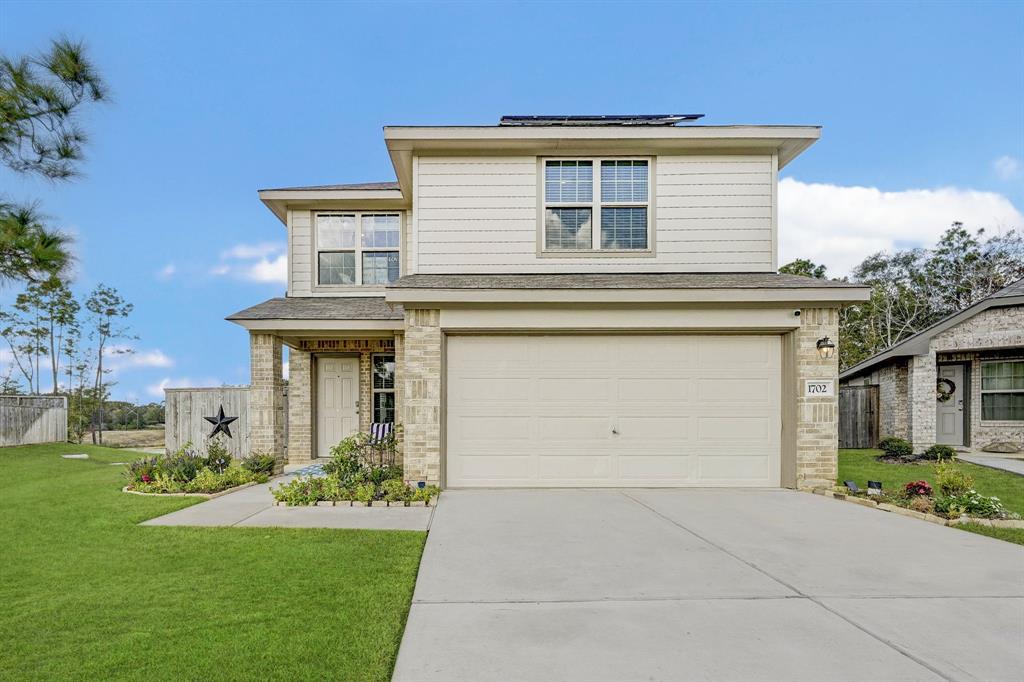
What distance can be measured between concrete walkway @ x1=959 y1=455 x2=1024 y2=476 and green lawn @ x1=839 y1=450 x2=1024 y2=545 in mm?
242

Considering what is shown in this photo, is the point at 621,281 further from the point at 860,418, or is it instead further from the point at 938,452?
the point at 860,418

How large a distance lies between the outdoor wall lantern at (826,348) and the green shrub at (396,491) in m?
6.27

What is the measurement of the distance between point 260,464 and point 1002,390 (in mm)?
16993

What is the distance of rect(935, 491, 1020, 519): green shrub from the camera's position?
252 inches

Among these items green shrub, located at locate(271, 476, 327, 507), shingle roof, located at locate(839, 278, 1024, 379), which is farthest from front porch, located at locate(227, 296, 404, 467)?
shingle roof, located at locate(839, 278, 1024, 379)

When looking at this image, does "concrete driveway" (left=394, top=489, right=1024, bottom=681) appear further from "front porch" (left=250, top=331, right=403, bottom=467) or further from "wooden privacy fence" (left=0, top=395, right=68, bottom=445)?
"wooden privacy fence" (left=0, top=395, right=68, bottom=445)

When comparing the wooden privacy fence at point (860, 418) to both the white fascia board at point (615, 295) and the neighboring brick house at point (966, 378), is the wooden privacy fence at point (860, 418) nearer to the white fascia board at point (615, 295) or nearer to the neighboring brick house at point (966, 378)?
the neighboring brick house at point (966, 378)

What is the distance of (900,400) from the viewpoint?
46.2 feet

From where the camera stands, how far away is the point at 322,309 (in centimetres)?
1017

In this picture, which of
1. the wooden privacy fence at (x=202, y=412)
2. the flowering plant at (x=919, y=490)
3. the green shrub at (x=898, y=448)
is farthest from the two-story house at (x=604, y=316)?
the green shrub at (x=898, y=448)

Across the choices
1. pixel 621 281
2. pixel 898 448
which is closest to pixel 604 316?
pixel 621 281

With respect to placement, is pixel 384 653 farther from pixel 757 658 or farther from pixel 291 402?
pixel 291 402

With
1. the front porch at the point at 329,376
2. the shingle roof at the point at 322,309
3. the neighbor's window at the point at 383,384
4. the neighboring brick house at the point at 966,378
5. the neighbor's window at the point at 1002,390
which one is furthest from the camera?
the neighbor's window at the point at 1002,390

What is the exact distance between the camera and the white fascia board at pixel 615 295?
7.59 metres
